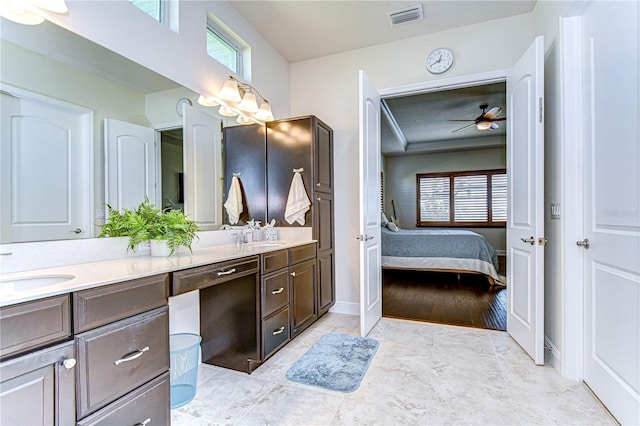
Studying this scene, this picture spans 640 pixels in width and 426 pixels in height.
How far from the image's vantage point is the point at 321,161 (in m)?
3.01

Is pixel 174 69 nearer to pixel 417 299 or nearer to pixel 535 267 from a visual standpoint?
pixel 535 267

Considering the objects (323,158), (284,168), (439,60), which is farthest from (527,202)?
(284,168)

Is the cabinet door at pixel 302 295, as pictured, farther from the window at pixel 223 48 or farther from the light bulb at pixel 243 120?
the window at pixel 223 48

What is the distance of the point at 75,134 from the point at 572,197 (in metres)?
2.85

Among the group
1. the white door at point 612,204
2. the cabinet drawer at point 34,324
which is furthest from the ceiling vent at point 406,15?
the cabinet drawer at point 34,324

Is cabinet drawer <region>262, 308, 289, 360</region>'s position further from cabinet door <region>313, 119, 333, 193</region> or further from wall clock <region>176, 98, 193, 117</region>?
wall clock <region>176, 98, 193, 117</region>

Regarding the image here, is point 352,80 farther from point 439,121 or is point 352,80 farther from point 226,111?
point 439,121

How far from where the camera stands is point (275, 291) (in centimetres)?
220

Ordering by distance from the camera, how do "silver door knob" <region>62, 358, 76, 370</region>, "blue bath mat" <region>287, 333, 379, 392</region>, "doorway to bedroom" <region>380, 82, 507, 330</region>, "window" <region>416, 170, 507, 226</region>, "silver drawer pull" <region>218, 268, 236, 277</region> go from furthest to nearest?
"window" <region>416, 170, 507, 226</region> → "doorway to bedroom" <region>380, 82, 507, 330</region> → "blue bath mat" <region>287, 333, 379, 392</region> → "silver drawer pull" <region>218, 268, 236, 277</region> → "silver door knob" <region>62, 358, 76, 370</region>

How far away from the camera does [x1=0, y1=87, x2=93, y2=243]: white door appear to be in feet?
4.25

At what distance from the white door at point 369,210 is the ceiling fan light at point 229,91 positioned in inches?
41.8

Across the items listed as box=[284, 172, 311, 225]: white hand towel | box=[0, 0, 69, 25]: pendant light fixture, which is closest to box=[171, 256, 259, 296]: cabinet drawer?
box=[284, 172, 311, 225]: white hand towel

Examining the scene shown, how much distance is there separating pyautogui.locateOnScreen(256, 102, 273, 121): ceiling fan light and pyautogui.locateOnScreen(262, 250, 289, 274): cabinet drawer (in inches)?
54.8

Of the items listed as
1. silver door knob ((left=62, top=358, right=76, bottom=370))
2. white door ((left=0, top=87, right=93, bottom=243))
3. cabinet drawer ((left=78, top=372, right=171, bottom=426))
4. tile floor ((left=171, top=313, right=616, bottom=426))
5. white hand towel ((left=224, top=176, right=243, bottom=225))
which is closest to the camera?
silver door knob ((left=62, top=358, right=76, bottom=370))
